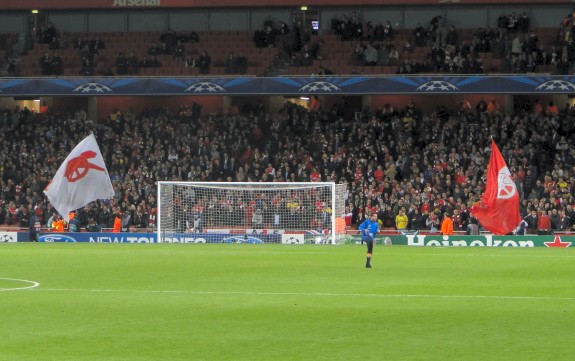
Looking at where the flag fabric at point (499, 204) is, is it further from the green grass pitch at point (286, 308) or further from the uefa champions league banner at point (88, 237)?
the uefa champions league banner at point (88, 237)

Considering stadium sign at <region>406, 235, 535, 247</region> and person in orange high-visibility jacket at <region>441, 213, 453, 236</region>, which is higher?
person in orange high-visibility jacket at <region>441, 213, 453, 236</region>

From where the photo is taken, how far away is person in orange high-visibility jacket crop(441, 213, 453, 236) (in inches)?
1537

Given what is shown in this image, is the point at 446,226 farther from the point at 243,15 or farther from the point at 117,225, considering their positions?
the point at 243,15

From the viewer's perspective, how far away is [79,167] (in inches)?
1497

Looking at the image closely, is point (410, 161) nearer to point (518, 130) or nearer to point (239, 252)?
point (518, 130)

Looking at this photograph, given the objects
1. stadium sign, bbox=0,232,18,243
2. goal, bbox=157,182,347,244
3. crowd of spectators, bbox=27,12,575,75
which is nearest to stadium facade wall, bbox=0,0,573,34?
crowd of spectators, bbox=27,12,575,75

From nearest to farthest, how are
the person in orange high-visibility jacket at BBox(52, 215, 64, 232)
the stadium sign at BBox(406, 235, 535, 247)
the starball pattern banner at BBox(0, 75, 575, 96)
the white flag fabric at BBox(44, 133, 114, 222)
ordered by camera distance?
the white flag fabric at BBox(44, 133, 114, 222) < the stadium sign at BBox(406, 235, 535, 247) < the person in orange high-visibility jacket at BBox(52, 215, 64, 232) < the starball pattern banner at BBox(0, 75, 575, 96)

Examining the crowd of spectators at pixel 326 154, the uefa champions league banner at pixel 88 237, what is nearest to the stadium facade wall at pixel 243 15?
the crowd of spectators at pixel 326 154

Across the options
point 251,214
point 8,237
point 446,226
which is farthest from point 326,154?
point 8,237

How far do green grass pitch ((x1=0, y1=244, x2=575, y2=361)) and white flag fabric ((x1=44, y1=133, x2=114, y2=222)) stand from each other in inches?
256

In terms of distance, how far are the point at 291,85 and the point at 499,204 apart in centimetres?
1247

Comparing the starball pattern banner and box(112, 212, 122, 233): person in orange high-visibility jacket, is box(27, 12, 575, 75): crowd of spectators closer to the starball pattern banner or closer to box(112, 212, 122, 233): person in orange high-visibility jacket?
the starball pattern banner

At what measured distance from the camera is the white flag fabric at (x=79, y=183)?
37281mm

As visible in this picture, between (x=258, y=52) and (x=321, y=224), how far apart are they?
12.7m
